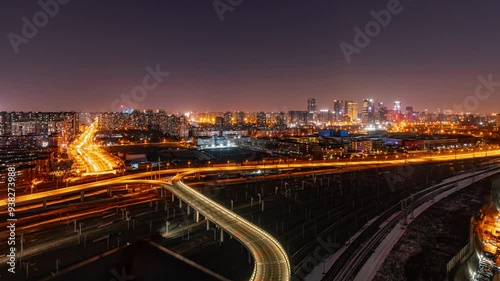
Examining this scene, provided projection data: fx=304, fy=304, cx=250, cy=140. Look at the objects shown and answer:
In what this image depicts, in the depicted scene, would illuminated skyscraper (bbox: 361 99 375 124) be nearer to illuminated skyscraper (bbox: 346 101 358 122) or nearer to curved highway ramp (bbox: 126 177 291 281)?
illuminated skyscraper (bbox: 346 101 358 122)

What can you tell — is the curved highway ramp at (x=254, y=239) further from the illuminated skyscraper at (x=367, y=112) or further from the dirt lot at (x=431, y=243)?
the illuminated skyscraper at (x=367, y=112)

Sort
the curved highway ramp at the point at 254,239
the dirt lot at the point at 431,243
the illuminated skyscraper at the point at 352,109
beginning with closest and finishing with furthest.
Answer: the curved highway ramp at the point at 254,239 → the dirt lot at the point at 431,243 → the illuminated skyscraper at the point at 352,109

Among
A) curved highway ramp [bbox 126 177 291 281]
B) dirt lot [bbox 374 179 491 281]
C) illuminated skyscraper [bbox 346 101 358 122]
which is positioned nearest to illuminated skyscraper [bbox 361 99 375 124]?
illuminated skyscraper [bbox 346 101 358 122]

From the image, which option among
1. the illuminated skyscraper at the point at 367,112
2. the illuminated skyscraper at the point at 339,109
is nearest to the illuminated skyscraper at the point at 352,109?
the illuminated skyscraper at the point at 339,109

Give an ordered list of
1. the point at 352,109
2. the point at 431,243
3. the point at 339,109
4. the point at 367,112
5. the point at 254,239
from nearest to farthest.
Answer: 1. the point at 254,239
2. the point at 431,243
3. the point at 367,112
4. the point at 352,109
5. the point at 339,109

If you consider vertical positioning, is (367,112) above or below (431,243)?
above

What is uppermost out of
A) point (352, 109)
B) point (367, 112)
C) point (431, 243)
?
point (352, 109)

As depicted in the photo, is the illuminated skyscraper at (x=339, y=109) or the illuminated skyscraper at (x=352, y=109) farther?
the illuminated skyscraper at (x=352, y=109)

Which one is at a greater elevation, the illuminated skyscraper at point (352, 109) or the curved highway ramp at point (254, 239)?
the illuminated skyscraper at point (352, 109)

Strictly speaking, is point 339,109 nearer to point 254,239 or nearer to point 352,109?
point 352,109

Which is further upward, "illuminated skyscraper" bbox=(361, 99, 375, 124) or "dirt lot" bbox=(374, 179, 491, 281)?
"illuminated skyscraper" bbox=(361, 99, 375, 124)

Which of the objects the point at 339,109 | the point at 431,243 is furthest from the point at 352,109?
the point at 431,243

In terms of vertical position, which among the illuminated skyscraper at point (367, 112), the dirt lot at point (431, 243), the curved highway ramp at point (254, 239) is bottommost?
the dirt lot at point (431, 243)
